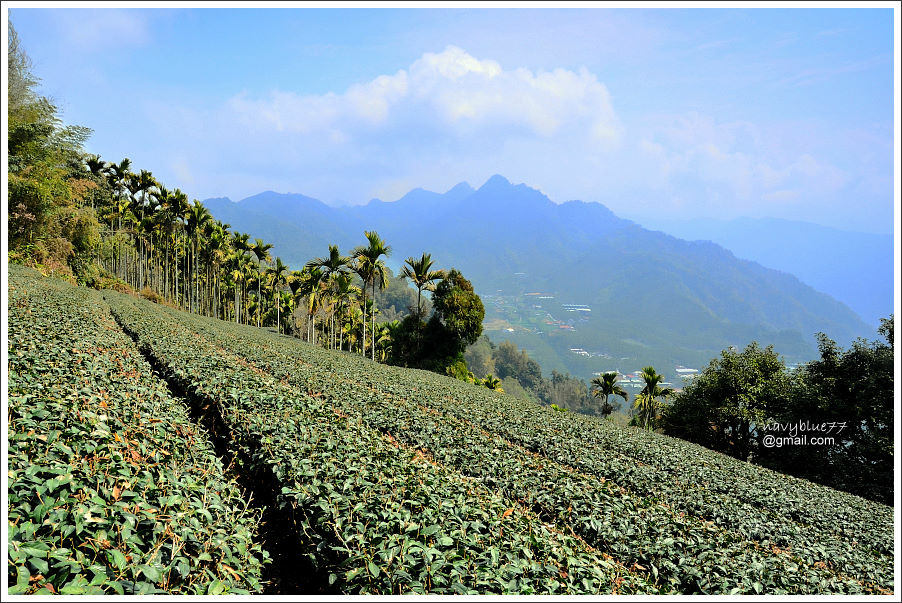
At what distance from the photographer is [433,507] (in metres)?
3.23

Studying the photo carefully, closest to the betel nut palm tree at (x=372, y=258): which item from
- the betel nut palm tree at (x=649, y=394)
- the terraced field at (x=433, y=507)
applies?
the terraced field at (x=433, y=507)

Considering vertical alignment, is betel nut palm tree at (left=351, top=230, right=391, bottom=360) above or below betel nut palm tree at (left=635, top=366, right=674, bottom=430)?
above

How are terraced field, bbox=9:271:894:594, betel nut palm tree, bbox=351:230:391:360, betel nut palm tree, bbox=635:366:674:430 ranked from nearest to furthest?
terraced field, bbox=9:271:894:594 → betel nut palm tree, bbox=351:230:391:360 → betel nut palm tree, bbox=635:366:674:430

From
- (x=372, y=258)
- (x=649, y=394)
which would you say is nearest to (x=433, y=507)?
(x=372, y=258)

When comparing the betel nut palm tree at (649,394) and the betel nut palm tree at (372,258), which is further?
the betel nut palm tree at (649,394)

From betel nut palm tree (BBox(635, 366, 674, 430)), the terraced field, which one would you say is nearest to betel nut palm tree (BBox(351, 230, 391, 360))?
the terraced field

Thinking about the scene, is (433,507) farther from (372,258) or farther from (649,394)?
(649,394)

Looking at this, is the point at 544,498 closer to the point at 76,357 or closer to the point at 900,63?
the point at 900,63

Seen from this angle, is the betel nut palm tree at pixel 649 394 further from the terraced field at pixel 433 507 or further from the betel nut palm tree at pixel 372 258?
the terraced field at pixel 433 507

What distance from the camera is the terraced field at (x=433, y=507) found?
2449 mm

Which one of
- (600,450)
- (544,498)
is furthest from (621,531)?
(600,450)

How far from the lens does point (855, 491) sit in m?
12.8

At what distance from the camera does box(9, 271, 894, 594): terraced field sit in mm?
2449

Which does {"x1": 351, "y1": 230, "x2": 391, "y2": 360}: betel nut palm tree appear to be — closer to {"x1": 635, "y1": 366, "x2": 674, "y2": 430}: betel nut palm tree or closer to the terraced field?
the terraced field
